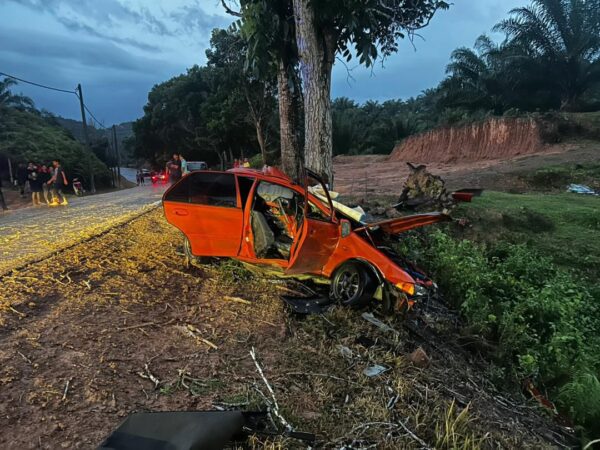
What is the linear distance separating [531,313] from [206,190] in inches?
215

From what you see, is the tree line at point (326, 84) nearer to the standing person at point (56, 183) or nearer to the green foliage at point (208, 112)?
the green foliage at point (208, 112)

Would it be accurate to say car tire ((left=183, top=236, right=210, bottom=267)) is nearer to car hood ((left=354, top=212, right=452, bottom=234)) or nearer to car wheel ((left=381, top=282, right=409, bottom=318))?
car hood ((left=354, top=212, right=452, bottom=234))

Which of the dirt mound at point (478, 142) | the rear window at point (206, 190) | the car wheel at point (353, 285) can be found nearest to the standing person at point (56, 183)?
the rear window at point (206, 190)

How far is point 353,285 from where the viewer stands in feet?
18.2

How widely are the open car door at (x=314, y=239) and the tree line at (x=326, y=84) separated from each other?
342 cm

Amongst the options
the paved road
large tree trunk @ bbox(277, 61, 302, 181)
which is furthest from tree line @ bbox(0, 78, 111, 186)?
large tree trunk @ bbox(277, 61, 302, 181)

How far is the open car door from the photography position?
5418 mm

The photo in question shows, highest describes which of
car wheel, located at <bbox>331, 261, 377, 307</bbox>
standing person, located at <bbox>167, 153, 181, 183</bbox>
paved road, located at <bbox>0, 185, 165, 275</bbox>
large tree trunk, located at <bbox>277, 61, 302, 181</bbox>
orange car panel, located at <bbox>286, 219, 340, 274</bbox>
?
large tree trunk, located at <bbox>277, 61, 302, 181</bbox>

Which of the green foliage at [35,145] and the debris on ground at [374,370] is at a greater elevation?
the green foliage at [35,145]

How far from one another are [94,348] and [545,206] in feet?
40.2

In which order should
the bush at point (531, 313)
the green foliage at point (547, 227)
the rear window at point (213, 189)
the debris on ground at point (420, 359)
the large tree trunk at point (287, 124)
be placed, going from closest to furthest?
1. the debris on ground at point (420, 359)
2. the bush at point (531, 313)
3. the rear window at point (213, 189)
4. the green foliage at point (547, 227)
5. the large tree trunk at point (287, 124)

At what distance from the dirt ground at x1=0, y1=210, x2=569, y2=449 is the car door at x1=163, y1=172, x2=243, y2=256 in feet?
1.71

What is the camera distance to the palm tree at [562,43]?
25312mm

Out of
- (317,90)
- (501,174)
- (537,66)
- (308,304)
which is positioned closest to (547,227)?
(317,90)
